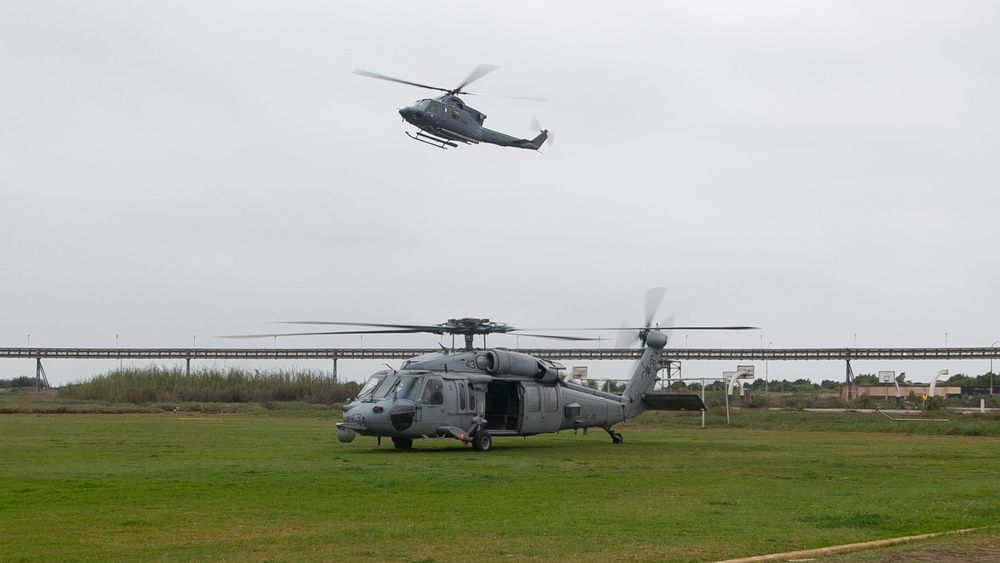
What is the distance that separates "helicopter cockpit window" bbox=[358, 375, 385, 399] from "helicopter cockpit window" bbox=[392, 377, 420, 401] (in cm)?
76

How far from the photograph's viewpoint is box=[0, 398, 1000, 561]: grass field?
11.0m

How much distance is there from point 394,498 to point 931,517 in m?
7.48

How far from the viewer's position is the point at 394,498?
50.3 feet

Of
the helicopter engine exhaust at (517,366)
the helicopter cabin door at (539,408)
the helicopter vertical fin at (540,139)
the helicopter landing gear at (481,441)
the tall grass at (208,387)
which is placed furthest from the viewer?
the tall grass at (208,387)

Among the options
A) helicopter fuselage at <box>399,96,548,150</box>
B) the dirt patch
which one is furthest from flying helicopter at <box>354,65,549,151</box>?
the dirt patch

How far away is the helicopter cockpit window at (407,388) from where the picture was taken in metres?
26.8

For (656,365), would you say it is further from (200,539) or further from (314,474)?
(200,539)

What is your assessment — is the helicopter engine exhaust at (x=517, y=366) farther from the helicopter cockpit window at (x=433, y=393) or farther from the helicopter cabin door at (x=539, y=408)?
the helicopter cockpit window at (x=433, y=393)

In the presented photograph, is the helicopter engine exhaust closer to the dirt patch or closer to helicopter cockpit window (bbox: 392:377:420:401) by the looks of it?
helicopter cockpit window (bbox: 392:377:420:401)

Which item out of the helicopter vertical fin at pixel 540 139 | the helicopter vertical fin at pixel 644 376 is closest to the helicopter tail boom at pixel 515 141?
the helicopter vertical fin at pixel 540 139

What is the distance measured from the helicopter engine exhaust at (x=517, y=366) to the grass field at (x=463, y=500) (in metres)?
2.37

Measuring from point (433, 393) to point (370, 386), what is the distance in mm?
1787

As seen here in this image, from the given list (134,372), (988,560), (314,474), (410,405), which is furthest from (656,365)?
(134,372)

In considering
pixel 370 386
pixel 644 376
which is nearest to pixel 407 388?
pixel 370 386
